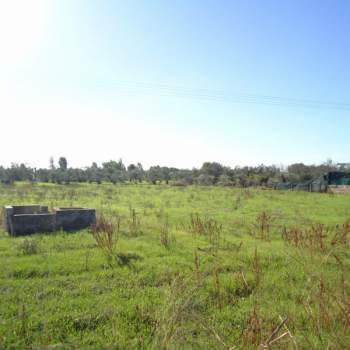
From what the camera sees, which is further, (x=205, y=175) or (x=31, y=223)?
(x=205, y=175)

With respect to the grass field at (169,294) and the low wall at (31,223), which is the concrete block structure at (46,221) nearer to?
the low wall at (31,223)

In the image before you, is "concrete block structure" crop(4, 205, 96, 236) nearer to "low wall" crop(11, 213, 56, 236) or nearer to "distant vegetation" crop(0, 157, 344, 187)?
"low wall" crop(11, 213, 56, 236)

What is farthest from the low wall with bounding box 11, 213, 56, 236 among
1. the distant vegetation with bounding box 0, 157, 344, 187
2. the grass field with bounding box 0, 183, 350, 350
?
the distant vegetation with bounding box 0, 157, 344, 187

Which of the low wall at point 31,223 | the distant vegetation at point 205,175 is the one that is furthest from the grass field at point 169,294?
the distant vegetation at point 205,175

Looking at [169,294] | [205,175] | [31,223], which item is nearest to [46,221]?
[31,223]

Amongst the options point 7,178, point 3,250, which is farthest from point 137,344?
point 7,178

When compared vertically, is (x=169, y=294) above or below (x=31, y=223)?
above

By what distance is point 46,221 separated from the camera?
761cm

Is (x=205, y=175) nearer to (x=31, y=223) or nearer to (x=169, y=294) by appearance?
(x=31, y=223)

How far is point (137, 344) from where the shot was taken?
2.91 m

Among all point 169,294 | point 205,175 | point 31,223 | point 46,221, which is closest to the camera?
point 169,294

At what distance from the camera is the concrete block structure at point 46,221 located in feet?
24.0

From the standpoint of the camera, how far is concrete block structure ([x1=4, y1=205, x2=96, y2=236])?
288 inches

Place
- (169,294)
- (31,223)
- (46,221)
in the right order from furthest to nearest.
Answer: (46,221) < (31,223) < (169,294)
